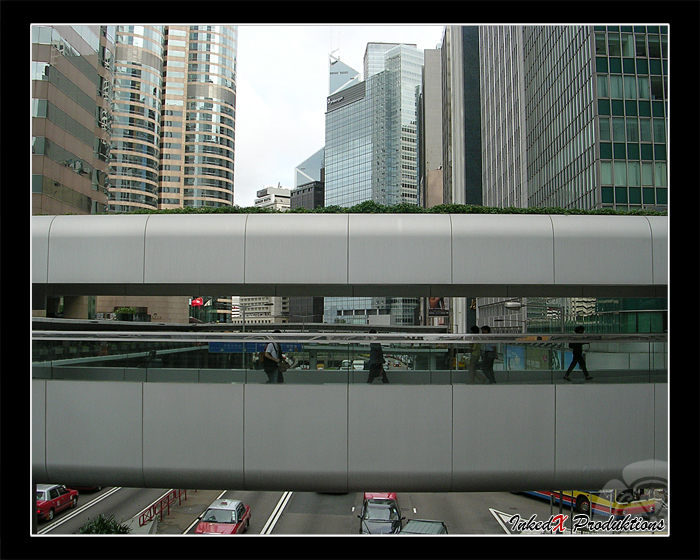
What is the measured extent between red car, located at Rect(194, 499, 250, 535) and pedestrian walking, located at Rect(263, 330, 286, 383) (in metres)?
9.05

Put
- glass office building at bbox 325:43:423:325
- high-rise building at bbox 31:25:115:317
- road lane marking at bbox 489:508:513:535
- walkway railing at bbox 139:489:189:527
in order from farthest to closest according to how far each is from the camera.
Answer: glass office building at bbox 325:43:423:325
high-rise building at bbox 31:25:115:317
walkway railing at bbox 139:489:189:527
road lane marking at bbox 489:508:513:535

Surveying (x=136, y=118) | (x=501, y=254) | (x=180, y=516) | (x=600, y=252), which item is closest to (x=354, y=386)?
(x=501, y=254)

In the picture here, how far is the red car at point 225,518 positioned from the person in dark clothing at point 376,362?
9.72 m

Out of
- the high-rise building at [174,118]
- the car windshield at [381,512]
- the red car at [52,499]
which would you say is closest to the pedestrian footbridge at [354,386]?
the red car at [52,499]

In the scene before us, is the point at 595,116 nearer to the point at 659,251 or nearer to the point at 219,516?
the point at 659,251

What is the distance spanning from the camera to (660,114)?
1438 inches

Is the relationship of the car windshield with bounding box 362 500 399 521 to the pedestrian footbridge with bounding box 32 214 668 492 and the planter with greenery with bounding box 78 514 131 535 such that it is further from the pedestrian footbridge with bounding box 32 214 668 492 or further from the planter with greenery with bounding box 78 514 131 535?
the pedestrian footbridge with bounding box 32 214 668 492

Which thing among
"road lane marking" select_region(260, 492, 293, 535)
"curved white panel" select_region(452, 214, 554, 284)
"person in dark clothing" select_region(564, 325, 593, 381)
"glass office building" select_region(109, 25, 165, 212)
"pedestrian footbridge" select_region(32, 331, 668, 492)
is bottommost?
"road lane marking" select_region(260, 492, 293, 535)

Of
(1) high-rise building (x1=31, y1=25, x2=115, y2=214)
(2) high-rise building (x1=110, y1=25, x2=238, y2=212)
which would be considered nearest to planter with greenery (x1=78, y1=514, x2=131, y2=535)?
(1) high-rise building (x1=31, y1=25, x2=115, y2=214)

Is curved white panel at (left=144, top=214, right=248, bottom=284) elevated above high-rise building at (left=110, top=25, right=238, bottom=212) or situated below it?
below

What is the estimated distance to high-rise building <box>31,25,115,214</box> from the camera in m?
30.2

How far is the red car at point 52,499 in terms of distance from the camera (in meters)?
13.0

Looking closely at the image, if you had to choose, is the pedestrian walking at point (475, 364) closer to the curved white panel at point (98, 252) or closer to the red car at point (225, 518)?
the curved white panel at point (98, 252)
